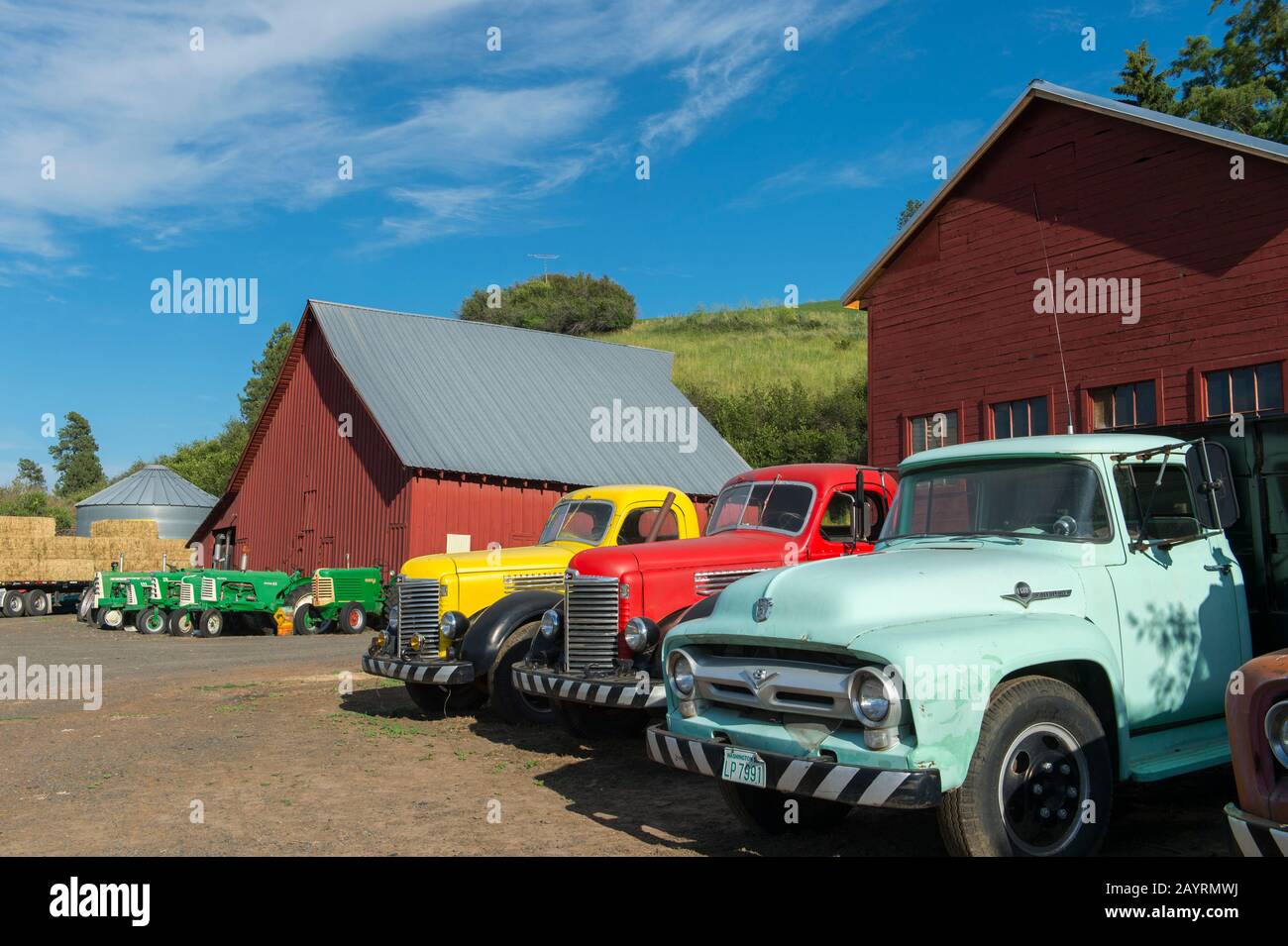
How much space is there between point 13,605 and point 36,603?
65cm

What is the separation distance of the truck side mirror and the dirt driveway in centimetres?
175

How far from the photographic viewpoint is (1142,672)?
5520 millimetres

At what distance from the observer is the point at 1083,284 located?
616 inches

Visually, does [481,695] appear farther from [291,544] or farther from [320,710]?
[291,544]

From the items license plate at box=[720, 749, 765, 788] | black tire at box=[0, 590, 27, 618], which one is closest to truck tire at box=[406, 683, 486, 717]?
license plate at box=[720, 749, 765, 788]

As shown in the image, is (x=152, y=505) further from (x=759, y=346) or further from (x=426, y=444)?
(x=759, y=346)

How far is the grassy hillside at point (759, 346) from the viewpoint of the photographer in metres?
56.3

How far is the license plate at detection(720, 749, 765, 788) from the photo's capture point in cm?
499

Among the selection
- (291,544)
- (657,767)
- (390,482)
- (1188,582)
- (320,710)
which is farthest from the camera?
(291,544)

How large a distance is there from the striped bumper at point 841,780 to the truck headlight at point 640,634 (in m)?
2.59

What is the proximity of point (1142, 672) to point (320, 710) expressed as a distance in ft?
28.6
